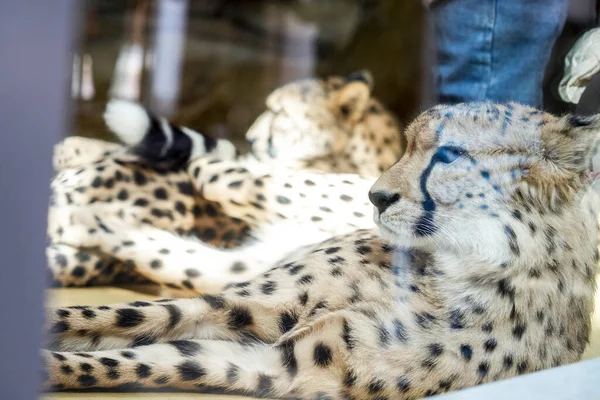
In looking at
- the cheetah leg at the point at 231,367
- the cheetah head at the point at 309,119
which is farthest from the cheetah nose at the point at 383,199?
the cheetah head at the point at 309,119

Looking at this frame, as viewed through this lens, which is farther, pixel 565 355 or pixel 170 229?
pixel 170 229

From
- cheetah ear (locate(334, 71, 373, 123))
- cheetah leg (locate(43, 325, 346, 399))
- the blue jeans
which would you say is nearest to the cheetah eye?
the blue jeans

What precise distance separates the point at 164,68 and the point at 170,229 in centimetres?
57

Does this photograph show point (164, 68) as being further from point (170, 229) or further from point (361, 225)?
point (361, 225)

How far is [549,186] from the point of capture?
110 centimetres

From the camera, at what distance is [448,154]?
1.10 m

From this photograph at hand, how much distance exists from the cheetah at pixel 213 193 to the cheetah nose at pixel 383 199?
57 millimetres

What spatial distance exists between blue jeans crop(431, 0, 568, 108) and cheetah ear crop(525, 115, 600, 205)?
0.06 m

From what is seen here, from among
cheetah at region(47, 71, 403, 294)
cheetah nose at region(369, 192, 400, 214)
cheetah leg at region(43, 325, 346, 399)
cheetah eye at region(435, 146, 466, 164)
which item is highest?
cheetah eye at region(435, 146, 466, 164)

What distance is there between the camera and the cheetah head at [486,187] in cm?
108

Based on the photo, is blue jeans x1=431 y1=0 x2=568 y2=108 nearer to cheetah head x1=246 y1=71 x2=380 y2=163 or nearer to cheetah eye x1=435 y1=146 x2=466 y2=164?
cheetah eye x1=435 y1=146 x2=466 y2=164

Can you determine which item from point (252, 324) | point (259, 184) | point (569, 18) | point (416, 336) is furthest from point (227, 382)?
point (569, 18)

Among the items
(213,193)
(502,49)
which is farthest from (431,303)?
(213,193)

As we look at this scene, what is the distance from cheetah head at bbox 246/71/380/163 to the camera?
176 cm
